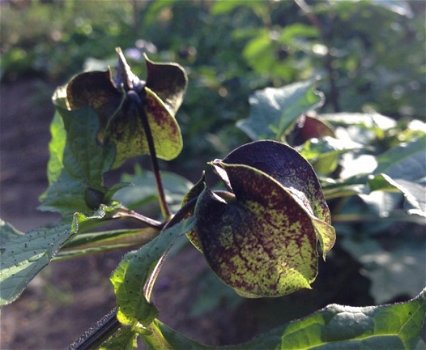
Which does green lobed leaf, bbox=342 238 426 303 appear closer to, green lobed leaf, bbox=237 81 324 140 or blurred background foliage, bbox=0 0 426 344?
blurred background foliage, bbox=0 0 426 344

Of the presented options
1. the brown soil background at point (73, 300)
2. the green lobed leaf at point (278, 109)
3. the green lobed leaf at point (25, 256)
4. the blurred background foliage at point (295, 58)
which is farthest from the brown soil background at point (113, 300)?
A: the green lobed leaf at point (25, 256)

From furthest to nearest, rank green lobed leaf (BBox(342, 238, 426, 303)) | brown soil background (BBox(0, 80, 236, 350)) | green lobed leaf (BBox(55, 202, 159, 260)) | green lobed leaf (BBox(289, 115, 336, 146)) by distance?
brown soil background (BBox(0, 80, 236, 350))
green lobed leaf (BBox(342, 238, 426, 303))
green lobed leaf (BBox(289, 115, 336, 146))
green lobed leaf (BBox(55, 202, 159, 260))

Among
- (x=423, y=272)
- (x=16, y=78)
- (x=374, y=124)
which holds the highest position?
(x=374, y=124)

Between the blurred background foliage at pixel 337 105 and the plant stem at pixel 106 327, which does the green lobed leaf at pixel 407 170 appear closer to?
the blurred background foliage at pixel 337 105

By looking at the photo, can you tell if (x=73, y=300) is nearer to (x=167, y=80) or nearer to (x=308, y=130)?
(x=308, y=130)

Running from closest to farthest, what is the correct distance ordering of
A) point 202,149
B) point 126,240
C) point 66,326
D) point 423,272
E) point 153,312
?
point 153,312 → point 126,240 → point 423,272 → point 66,326 → point 202,149

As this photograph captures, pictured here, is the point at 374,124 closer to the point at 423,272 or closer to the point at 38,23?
the point at 423,272

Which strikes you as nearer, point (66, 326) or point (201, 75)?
point (201, 75)

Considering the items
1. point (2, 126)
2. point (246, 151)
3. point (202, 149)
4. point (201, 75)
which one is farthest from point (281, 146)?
point (2, 126)

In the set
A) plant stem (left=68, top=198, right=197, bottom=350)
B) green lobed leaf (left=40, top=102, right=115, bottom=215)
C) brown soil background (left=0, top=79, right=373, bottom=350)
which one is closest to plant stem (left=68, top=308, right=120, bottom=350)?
plant stem (left=68, top=198, right=197, bottom=350)
